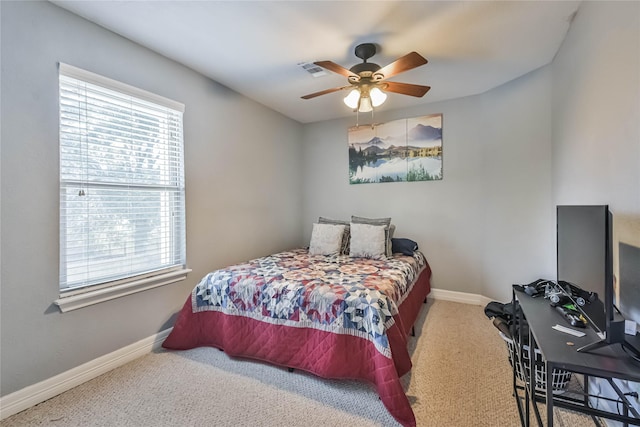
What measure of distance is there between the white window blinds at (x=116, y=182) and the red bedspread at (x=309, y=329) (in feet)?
2.00

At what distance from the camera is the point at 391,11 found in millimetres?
1869

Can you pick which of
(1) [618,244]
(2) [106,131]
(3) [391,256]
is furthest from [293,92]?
(1) [618,244]

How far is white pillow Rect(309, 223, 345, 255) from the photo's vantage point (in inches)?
130

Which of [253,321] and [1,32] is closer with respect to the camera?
[1,32]

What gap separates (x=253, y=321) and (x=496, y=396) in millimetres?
1705

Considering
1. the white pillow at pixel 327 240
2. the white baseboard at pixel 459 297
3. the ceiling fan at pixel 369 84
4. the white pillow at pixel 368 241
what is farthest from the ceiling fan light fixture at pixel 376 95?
the white baseboard at pixel 459 297

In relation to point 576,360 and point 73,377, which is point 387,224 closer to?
point 576,360

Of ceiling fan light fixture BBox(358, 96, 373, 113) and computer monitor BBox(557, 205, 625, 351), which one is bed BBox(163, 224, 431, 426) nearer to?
computer monitor BBox(557, 205, 625, 351)

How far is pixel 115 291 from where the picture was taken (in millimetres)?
2078

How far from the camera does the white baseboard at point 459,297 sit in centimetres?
331

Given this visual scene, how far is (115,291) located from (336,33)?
2.60 meters

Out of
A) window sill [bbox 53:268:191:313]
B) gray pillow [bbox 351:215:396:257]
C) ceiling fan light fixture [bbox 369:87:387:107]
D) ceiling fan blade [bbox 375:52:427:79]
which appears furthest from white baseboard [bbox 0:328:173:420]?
ceiling fan blade [bbox 375:52:427:79]

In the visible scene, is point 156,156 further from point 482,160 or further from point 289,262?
point 482,160

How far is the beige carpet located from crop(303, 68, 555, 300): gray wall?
1185mm
